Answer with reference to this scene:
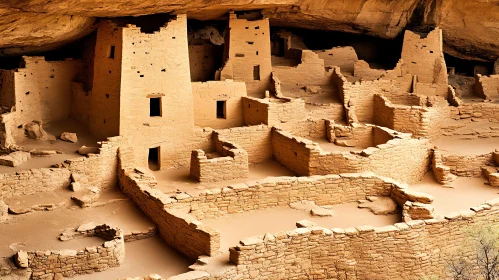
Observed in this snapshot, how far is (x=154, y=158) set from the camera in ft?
52.4

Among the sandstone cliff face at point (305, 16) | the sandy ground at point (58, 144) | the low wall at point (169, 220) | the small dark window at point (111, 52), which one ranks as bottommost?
the low wall at point (169, 220)

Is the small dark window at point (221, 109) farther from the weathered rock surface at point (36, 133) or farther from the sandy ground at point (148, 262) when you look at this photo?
the sandy ground at point (148, 262)

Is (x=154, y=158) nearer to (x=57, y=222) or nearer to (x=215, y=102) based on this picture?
(x=215, y=102)

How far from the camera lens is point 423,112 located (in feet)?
56.7

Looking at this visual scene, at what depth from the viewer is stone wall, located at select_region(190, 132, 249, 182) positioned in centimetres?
1459

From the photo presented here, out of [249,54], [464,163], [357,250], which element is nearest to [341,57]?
[249,54]

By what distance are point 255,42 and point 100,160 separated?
17.8ft

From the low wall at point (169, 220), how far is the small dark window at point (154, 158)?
1.39m

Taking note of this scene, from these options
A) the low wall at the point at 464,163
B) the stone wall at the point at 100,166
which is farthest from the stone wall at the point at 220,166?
the low wall at the point at 464,163

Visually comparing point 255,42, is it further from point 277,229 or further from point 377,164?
point 277,229

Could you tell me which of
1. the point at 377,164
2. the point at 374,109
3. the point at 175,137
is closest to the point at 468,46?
the point at 374,109

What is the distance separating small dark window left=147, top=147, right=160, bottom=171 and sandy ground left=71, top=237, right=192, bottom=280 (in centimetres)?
331

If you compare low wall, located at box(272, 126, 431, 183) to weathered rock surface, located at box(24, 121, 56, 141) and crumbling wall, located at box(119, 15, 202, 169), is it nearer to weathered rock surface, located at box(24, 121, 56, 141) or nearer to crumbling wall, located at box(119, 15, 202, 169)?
crumbling wall, located at box(119, 15, 202, 169)

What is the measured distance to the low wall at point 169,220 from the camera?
37.4 ft
